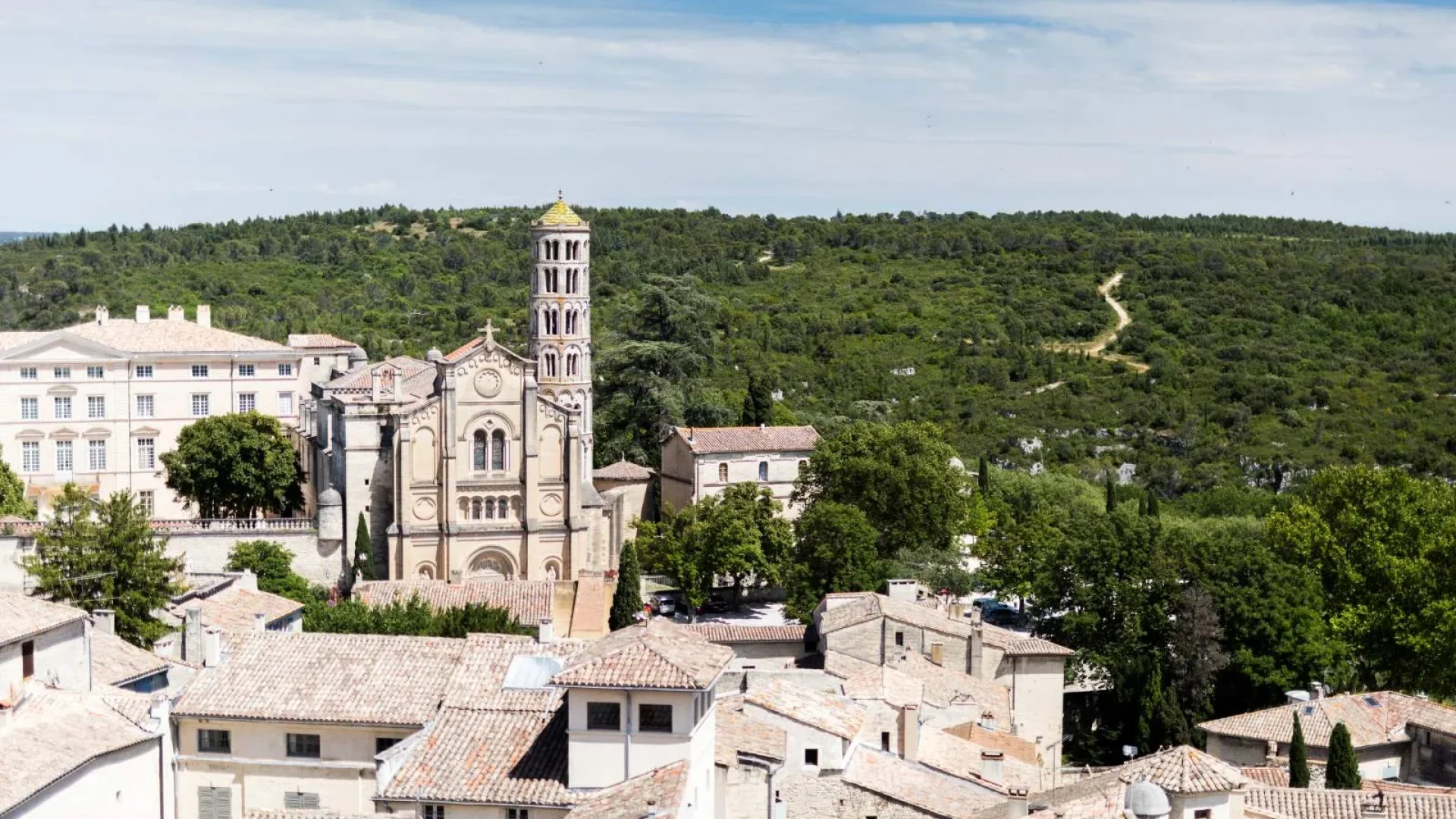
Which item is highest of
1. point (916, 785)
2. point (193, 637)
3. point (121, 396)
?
point (121, 396)

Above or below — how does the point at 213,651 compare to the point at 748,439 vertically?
below

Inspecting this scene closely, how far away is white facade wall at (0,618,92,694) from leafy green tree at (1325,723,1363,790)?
25784 millimetres

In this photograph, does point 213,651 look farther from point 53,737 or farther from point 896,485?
point 896,485

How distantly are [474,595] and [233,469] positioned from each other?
62.7 feet

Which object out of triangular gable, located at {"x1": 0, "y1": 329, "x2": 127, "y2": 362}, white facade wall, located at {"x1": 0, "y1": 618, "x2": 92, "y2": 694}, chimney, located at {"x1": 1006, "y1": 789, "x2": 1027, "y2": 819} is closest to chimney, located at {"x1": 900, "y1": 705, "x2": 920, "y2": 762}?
chimney, located at {"x1": 1006, "y1": 789, "x2": 1027, "y2": 819}

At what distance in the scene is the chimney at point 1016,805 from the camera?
1346 inches

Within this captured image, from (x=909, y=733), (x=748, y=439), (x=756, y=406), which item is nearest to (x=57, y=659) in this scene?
(x=909, y=733)

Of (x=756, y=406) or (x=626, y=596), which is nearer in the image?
(x=626, y=596)

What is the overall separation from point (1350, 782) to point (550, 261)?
3982cm

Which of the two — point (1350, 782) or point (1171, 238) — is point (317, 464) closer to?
point (1350, 782)

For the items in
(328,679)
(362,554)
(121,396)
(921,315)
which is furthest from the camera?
(921,315)

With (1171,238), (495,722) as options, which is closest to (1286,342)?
(1171,238)

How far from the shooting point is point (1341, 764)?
43.9m

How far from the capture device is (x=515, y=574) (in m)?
69.8
